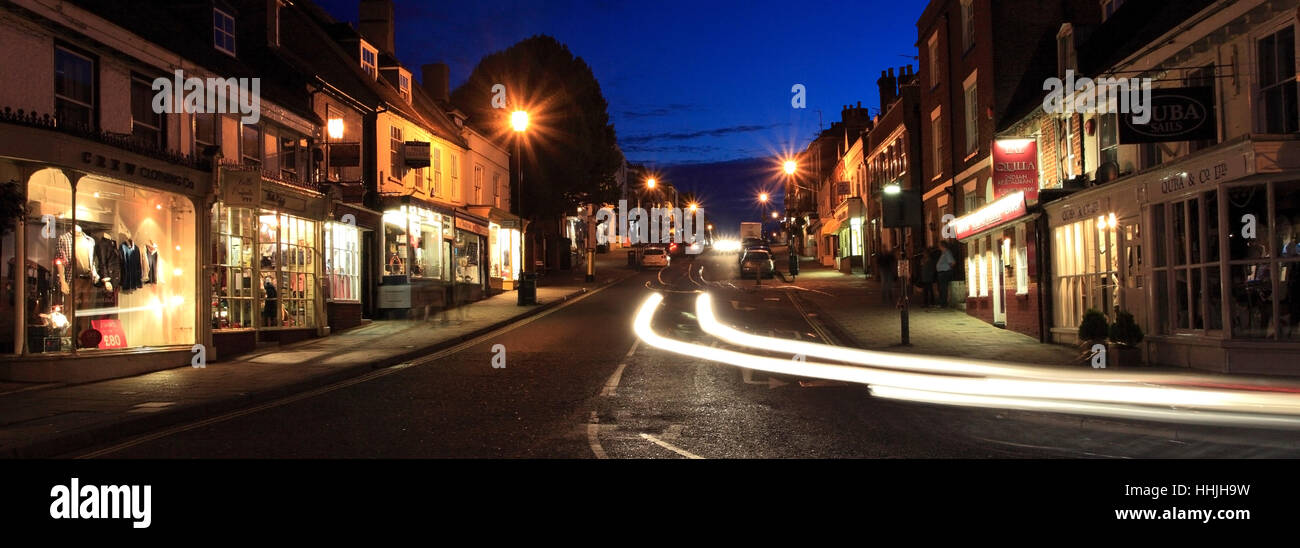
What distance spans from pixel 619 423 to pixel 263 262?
1297cm

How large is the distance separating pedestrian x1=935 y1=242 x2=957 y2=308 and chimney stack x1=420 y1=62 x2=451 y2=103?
2400cm

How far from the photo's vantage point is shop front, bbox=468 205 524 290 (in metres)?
36.3

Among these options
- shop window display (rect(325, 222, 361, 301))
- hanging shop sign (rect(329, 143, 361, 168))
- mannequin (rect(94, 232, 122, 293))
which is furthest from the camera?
hanging shop sign (rect(329, 143, 361, 168))

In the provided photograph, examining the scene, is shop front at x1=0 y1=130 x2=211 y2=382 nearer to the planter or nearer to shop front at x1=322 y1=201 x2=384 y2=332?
shop front at x1=322 y1=201 x2=384 y2=332

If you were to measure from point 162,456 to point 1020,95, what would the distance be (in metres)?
21.2

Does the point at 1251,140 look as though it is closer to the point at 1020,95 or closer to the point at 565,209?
the point at 1020,95

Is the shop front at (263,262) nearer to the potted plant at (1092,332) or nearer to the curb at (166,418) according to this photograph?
the curb at (166,418)

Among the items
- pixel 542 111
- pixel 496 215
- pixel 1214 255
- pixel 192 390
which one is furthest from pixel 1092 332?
pixel 542 111

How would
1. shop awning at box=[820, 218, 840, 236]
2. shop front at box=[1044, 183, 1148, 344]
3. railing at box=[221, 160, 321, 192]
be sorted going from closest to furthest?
shop front at box=[1044, 183, 1148, 344], railing at box=[221, 160, 321, 192], shop awning at box=[820, 218, 840, 236]

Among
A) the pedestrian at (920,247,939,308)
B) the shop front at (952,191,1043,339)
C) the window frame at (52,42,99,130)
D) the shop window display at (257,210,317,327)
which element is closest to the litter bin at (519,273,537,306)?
the shop window display at (257,210,317,327)

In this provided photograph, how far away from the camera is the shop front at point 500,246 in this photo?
36.3 metres

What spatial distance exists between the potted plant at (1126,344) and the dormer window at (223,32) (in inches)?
725

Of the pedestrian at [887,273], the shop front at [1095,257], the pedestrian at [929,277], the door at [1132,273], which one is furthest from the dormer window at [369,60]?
the door at [1132,273]

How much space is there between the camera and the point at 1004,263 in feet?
68.6
